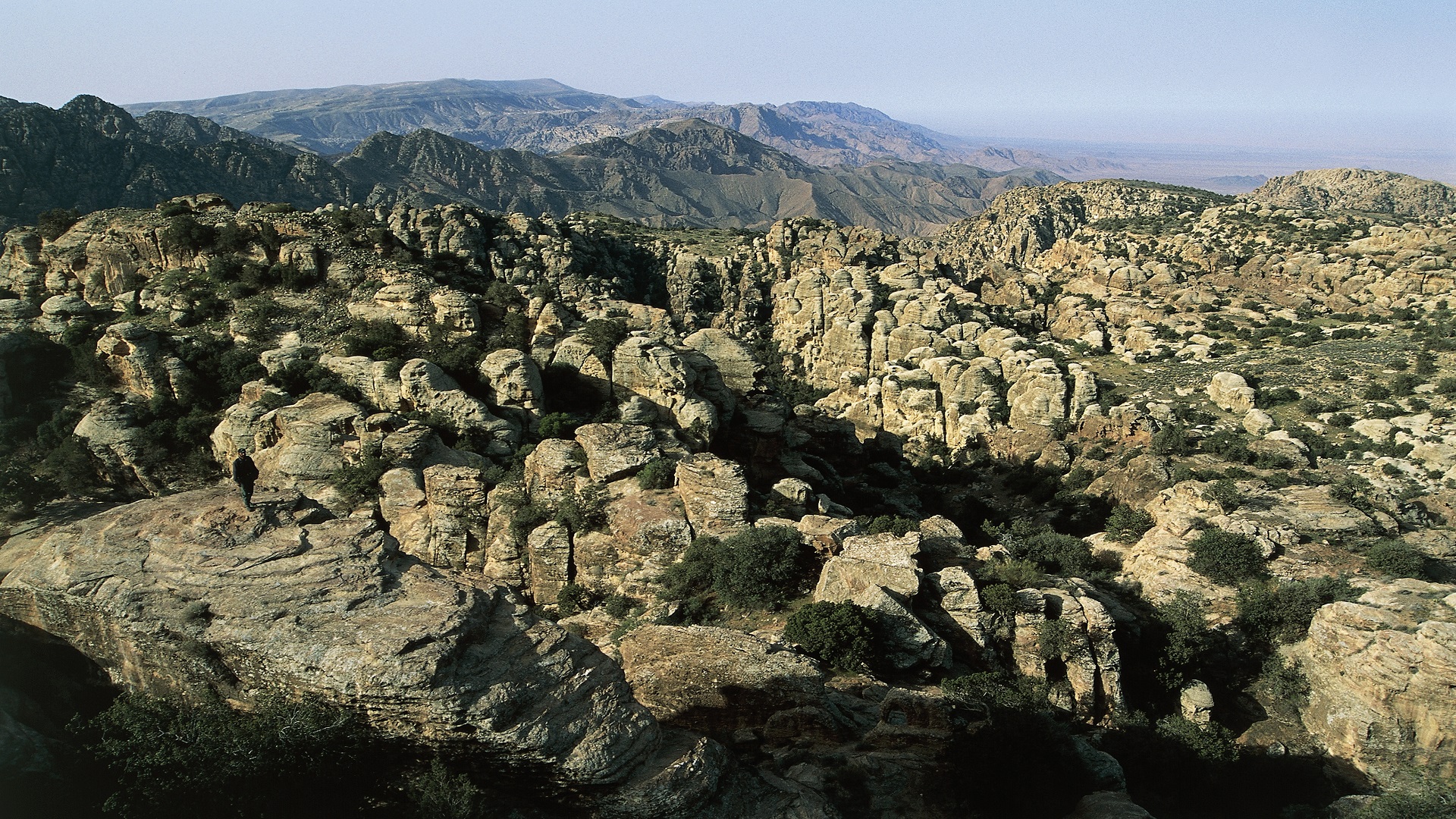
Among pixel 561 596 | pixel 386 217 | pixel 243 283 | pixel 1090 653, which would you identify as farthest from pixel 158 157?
pixel 1090 653

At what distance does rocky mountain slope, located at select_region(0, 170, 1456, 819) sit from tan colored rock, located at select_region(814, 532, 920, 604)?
11 centimetres

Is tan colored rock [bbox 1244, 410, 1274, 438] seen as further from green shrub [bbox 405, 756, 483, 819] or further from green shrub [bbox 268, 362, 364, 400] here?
green shrub [bbox 268, 362, 364, 400]

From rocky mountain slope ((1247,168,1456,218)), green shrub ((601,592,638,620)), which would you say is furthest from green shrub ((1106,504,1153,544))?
rocky mountain slope ((1247,168,1456,218))

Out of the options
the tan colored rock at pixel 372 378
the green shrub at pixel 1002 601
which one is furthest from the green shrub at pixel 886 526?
the tan colored rock at pixel 372 378

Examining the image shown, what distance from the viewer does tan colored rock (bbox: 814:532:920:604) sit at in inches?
709

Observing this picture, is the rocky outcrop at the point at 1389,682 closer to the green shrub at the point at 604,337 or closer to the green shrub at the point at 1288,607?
the green shrub at the point at 1288,607

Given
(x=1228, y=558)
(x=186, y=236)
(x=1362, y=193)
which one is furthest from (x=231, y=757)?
(x=1362, y=193)

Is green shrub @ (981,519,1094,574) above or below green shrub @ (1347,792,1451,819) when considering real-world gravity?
below

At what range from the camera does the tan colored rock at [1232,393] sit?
1737 inches

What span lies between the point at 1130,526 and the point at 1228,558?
5.67 metres

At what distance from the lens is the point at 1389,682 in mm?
16578

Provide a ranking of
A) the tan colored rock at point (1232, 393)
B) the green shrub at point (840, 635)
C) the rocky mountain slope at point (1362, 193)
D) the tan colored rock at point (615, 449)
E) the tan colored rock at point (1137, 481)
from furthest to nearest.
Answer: the rocky mountain slope at point (1362, 193), the tan colored rock at point (1232, 393), the tan colored rock at point (1137, 481), the tan colored rock at point (615, 449), the green shrub at point (840, 635)

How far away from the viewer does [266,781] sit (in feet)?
28.7

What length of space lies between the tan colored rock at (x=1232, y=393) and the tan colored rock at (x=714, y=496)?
37.9 m
